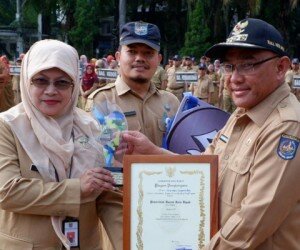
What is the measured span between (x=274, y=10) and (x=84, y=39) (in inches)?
428

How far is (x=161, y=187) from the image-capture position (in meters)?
2.69

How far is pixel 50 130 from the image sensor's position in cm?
277

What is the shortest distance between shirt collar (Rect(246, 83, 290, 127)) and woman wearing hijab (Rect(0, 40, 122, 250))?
27.3 inches

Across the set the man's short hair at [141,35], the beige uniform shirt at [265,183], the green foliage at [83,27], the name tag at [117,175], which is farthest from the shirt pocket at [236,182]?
the green foliage at [83,27]

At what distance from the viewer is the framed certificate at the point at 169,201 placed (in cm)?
265

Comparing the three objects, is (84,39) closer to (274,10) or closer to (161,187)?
(274,10)

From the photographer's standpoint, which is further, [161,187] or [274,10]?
[274,10]

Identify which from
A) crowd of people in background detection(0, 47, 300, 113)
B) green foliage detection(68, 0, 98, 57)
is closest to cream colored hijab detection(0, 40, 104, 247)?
crowd of people in background detection(0, 47, 300, 113)

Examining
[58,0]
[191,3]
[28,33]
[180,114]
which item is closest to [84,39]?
[58,0]

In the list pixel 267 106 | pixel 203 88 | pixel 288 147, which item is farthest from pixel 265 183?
pixel 203 88

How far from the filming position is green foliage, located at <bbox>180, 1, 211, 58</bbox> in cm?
3042

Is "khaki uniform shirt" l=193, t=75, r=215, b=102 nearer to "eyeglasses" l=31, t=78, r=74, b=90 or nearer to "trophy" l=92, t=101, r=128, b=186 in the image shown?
"trophy" l=92, t=101, r=128, b=186

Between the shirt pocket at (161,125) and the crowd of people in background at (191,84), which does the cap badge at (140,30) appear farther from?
the crowd of people in background at (191,84)

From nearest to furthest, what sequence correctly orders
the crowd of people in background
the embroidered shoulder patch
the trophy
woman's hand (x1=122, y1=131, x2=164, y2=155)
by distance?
the embroidered shoulder patch
the trophy
woman's hand (x1=122, y1=131, x2=164, y2=155)
the crowd of people in background
